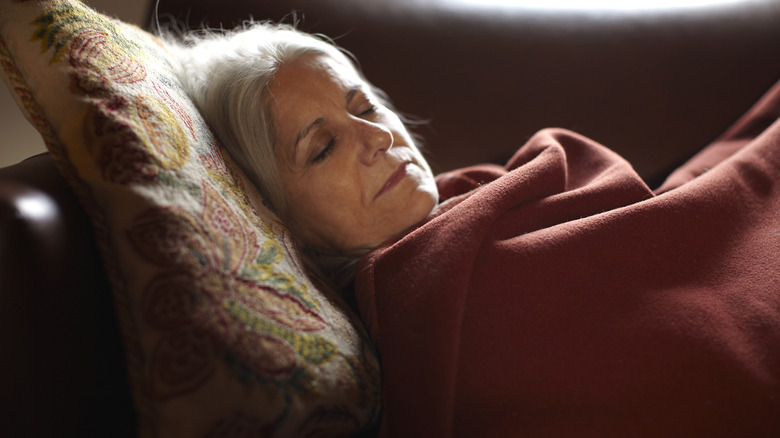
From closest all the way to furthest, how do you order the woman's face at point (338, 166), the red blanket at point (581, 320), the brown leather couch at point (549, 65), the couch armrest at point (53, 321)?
the couch armrest at point (53, 321) < the red blanket at point (581, 320) < the woman's face at point (338, 166) < the brown leather couch at point (549, 65)

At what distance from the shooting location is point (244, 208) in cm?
52

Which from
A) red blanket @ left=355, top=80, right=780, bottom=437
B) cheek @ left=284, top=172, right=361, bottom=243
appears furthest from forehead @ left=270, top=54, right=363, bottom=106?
red blanket @ left=355, top=80, right=780, bottom=437

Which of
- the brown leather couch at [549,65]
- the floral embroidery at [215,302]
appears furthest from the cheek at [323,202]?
the brown leather couch at [549,65]

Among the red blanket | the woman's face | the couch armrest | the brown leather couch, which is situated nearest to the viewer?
the couch armrest

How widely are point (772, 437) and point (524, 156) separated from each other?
0.51 meters

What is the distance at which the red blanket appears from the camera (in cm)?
50

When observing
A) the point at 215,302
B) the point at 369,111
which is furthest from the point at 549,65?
the point at 215,302

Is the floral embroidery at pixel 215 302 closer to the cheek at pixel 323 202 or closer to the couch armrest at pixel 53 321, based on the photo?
the couch armrest at pixel 53 321

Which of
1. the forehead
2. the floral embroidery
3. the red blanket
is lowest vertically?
the red blanket

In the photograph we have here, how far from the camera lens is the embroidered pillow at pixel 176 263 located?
38 centimetres

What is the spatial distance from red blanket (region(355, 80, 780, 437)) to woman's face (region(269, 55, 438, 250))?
0.09m

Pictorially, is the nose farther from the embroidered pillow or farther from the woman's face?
the embroidered pillow

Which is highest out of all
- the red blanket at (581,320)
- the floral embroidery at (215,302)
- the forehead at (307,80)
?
the forehead at (307,80)

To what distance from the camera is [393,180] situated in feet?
2.38
